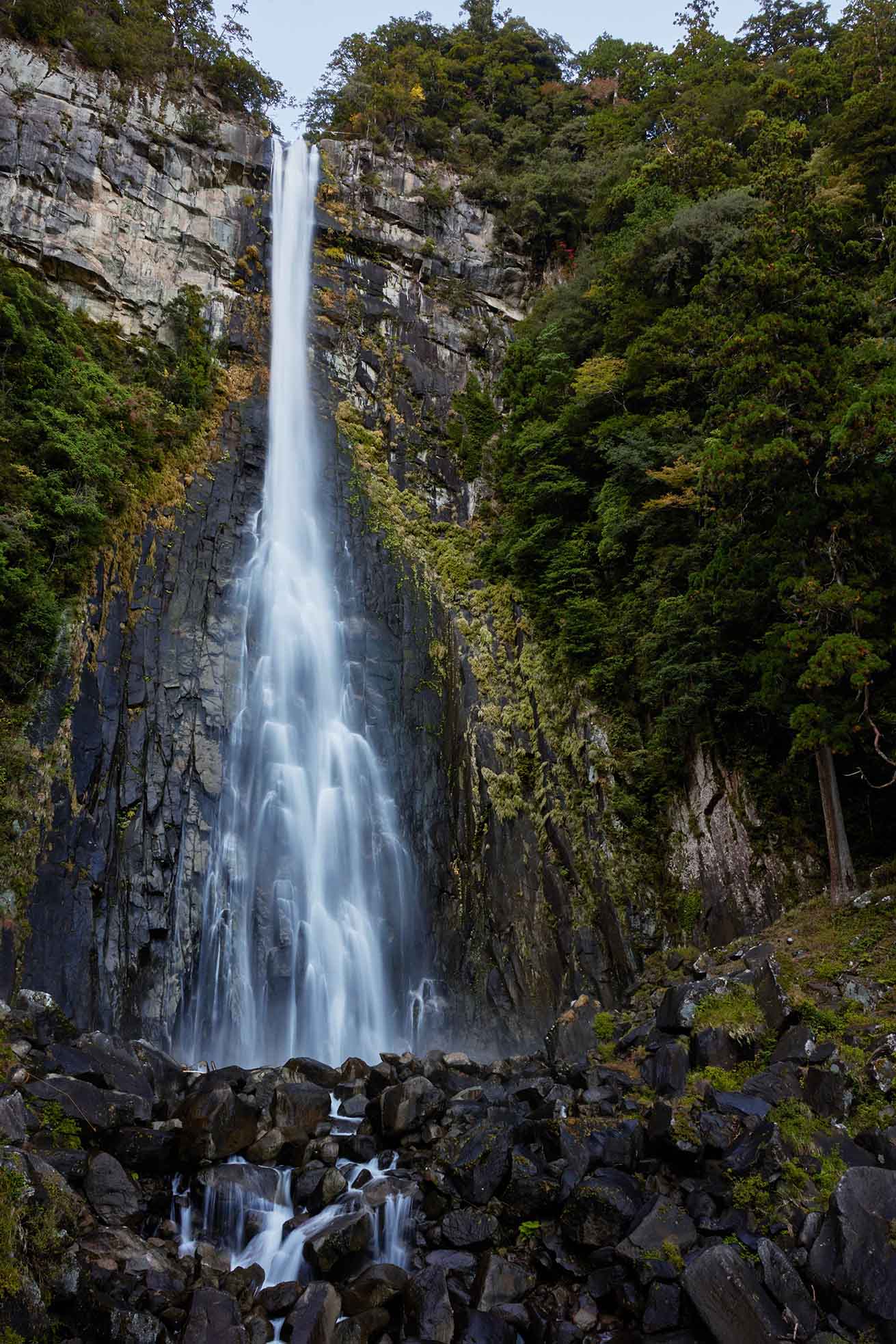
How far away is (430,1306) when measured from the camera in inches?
243

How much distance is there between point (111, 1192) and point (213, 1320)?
1884mm

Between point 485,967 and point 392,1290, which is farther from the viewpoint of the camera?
point 485,967

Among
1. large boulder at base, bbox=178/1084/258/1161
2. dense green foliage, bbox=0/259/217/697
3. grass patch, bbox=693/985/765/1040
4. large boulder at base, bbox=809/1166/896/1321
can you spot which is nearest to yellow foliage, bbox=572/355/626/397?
dense green foliage, bbox=0/259/217/697

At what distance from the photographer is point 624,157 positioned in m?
25.0

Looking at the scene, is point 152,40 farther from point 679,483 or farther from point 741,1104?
point 741,1104

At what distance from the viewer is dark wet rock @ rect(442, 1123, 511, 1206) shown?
7.36 m

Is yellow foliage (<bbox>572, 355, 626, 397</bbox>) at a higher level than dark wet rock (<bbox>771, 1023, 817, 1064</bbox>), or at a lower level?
higher

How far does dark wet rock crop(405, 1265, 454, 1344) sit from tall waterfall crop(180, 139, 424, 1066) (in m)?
6.69

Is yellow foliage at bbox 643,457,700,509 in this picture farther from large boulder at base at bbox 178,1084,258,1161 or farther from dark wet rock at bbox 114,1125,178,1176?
dark wet rock at bbox 114,1125,178,1176

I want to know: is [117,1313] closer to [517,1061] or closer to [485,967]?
[517,1061]

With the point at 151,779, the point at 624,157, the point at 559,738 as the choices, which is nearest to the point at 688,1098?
the point at 559,738

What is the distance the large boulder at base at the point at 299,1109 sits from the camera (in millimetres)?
8914

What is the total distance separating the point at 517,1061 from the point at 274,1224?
15.3 ft

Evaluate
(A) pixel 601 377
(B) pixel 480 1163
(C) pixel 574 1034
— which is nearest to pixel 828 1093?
(B) pixel 480 1163
